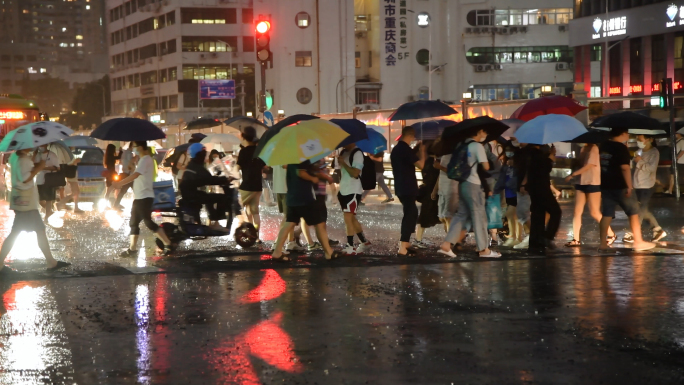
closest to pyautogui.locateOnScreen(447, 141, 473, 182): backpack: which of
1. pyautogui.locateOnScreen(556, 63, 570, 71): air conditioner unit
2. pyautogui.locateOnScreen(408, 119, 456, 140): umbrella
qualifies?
pyautogui.locateOnScreen(408, 119, 456, 140): umbrella

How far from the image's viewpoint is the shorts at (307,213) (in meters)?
10.8

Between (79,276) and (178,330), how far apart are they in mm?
3451

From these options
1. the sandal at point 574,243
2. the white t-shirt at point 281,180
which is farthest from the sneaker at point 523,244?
the white t-shirt at point 281,180

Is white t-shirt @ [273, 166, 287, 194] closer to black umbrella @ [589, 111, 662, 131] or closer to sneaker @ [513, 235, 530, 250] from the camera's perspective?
sneaker @ [513, 235, 530, 250]

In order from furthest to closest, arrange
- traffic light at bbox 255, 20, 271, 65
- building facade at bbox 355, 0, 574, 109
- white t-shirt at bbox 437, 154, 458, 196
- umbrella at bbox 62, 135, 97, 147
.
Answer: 1. building facade at bbox 355, 0, 574, 109
2. umbrella at bbox 62, 135, 97, 147
3. traffic light at bbox 255, 20, 271, 65
4. white t-shirt at bbox 437, 154, 458, 196

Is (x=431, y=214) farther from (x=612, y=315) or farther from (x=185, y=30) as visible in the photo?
(x=185, y=30)

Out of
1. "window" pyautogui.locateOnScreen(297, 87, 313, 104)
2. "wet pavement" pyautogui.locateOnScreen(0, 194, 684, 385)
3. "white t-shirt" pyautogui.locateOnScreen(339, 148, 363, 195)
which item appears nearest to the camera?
"wet pavement" pyautogui.locateOnScreen(0, 194, 684, 385)

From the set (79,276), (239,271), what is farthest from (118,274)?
(239,271)

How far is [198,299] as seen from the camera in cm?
858

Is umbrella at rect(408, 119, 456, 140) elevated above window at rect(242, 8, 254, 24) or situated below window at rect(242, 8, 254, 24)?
below

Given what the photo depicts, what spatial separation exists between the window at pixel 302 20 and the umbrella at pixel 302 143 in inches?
2227

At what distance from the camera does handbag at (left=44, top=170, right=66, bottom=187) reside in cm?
1723

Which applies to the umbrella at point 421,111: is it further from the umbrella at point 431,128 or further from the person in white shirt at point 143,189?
the person in white shirt at point 143,189

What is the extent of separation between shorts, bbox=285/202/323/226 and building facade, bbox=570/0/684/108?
5063 cm
